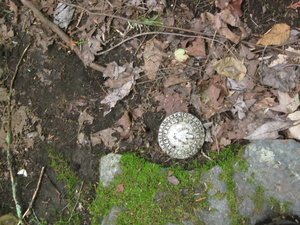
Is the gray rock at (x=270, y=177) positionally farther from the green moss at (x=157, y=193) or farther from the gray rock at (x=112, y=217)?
the gray rock at (x=112, y=217)

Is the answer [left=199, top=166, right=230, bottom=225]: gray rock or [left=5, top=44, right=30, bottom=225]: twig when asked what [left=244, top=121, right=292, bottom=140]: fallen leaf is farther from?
[left=5, top=44, right=30, bottom=225]: twig

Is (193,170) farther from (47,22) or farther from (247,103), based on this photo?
(47,22)

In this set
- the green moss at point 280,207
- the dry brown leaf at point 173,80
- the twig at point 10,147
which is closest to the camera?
the green moss at point 280,207

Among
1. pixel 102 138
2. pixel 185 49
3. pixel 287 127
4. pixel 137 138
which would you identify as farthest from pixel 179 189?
pixel 185 49

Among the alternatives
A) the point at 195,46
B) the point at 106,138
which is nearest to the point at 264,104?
the point at 195,46

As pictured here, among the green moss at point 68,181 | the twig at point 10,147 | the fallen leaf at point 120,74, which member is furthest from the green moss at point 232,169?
the twig at point 10,147

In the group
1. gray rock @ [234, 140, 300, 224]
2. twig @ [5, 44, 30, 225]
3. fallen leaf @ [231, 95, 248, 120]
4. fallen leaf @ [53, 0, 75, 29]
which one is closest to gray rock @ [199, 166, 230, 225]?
gray rock @ [234, 140, 300, 224]
